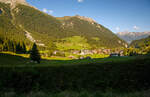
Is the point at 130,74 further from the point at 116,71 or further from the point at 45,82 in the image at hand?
the point at 45,82

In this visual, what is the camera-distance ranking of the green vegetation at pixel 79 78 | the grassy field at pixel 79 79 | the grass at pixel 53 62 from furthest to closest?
1. the grass at pixel 53 62
2. the green vegetation at pixel 79 78
3. the grassy field at pixel 79 79

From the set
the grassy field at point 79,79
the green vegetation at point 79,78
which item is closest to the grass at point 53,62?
the green vegetation at point 79,78

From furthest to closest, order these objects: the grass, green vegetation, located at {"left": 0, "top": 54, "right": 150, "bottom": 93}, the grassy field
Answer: the grass, green vegetation, located at {"left": 0, "top": 54, "right": 150, "bottom": 93}, the grassy field

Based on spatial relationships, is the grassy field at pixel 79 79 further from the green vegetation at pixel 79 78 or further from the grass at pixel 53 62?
the grass at pixel 53 62

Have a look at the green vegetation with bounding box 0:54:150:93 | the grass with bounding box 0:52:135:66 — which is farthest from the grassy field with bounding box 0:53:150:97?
the grass with bounding box 0:52:135:66

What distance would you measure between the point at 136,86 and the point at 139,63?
4.12 metres

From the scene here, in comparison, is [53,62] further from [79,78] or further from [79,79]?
[79,79]

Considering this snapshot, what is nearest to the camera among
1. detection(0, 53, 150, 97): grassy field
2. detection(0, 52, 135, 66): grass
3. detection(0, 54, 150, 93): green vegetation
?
detection(0, 53, 150, 97): grassy field

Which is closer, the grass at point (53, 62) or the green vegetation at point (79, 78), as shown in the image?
the green vegetation at point (79, 78)

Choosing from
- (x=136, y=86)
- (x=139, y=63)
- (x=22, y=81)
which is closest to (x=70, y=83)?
(x=22, y=81)

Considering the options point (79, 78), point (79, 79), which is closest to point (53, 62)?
point (79, 78)

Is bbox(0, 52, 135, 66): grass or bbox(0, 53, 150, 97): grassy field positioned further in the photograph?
bbox(0, 52, 135, 66): grass

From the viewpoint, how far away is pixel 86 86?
10.5 meters

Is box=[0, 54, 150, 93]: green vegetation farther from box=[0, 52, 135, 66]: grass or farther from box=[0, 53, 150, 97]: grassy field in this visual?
box=[0, 52, 135, 66]: grass
